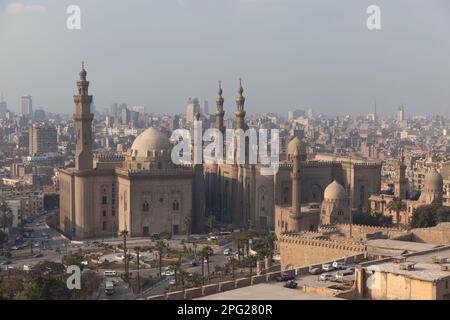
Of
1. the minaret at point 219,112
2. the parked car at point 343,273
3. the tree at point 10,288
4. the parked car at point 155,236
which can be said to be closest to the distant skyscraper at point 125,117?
the minaret at point 219,112

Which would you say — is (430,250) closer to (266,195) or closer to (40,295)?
(40,295)

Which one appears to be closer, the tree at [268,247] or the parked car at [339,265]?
the parked car at [339,265]

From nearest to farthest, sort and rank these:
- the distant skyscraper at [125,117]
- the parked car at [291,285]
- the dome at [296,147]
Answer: the parked car at [291,285] < the dome at [296,147] < the distant skyscraper at [125,117]

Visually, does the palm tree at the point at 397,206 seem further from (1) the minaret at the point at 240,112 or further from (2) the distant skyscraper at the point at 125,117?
(2) the distant skyscraper at the point at 125,117

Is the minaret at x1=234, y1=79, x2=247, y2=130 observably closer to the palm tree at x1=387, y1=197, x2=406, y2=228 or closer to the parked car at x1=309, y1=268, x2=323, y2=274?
the palm tree at x1=387, y1=197, x2=406, y2=228

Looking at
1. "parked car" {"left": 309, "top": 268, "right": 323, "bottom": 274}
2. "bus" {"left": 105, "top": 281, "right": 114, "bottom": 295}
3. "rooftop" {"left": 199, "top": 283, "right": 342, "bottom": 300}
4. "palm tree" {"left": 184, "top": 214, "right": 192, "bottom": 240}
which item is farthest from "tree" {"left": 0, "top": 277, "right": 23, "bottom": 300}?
"palm tree" {"left": 184, "top": 214, "right": 192, "bottom": 240}

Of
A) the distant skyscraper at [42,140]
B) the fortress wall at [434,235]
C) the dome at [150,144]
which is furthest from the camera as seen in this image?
the distant skyscraper at [42,140]

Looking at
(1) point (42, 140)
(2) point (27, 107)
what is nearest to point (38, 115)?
(2) point (27, 107)
